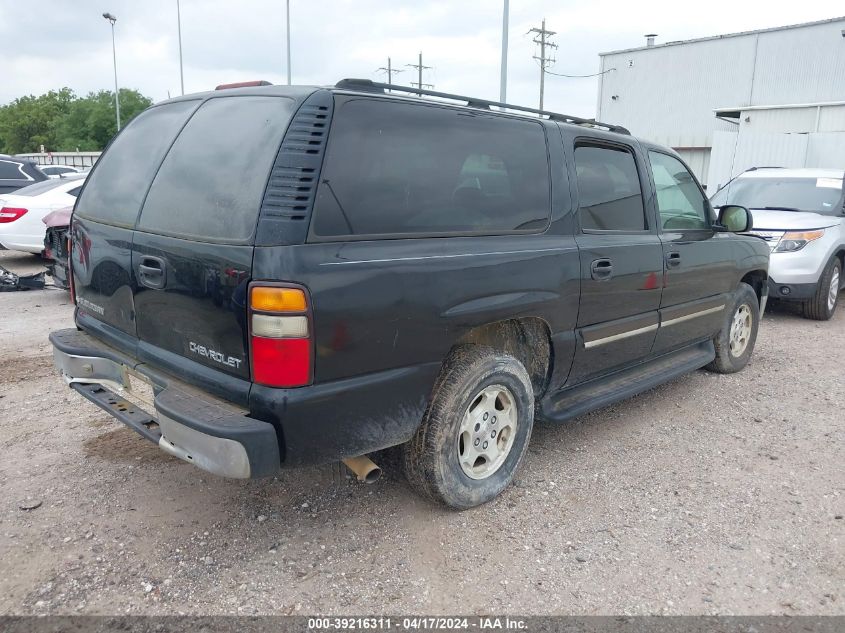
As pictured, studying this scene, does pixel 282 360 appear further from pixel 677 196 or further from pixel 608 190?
pixel 677 196

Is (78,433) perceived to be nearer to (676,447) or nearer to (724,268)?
(676,447)

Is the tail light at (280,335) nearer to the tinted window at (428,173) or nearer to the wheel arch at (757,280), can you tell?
the tinted window at (428,173)

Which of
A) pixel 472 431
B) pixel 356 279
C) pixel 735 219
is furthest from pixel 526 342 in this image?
pixel 735 219

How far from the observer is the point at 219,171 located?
2625 millimetres

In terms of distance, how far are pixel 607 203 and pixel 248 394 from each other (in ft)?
7.84

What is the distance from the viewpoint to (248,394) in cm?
241

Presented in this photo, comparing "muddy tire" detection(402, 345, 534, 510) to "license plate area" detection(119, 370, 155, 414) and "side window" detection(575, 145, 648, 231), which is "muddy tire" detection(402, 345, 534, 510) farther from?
"license plate area" detection(119, 370, 155, 414)

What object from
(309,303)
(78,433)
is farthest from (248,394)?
(78,433)

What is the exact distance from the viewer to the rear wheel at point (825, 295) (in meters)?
7.32

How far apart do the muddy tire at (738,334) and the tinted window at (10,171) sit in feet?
37.1

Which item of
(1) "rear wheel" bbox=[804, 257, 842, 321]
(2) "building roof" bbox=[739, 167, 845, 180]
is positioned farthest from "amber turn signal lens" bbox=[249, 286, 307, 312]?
(2) "building roof" bbox=[739, 167, 845, 180]

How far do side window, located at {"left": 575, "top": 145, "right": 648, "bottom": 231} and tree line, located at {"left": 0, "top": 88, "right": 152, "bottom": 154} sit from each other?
258ft

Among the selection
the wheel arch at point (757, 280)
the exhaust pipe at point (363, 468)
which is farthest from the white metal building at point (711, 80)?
the exhaust pipe at point (363, 468)

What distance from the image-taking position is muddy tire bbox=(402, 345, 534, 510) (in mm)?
2896
